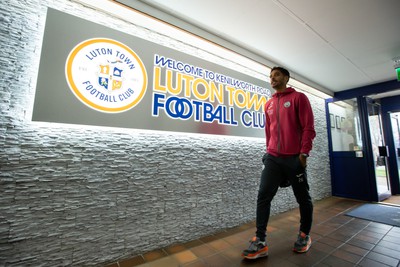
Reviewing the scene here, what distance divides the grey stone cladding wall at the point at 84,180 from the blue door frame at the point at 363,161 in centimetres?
330

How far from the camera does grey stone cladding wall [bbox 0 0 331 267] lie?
3.96 ft

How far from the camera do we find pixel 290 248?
1667mm

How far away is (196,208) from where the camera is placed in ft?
6.32

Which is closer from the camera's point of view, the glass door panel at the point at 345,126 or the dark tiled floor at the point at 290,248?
A: the dark tiled floor at the point at 290,248

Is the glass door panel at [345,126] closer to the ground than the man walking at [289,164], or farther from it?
farther from it

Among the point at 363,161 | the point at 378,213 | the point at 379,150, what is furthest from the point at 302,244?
the point at 379,150

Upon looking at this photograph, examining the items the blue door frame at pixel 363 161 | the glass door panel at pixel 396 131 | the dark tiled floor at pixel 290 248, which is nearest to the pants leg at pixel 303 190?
the dark tiled floor at pixel 290 248

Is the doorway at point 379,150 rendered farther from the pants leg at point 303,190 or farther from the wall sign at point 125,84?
the wall sign at point 125,84

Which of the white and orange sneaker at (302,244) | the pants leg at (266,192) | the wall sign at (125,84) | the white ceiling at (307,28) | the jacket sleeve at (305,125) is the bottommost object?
the white and orange sneaker at (302,244)

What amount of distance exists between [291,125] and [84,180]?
183 cm

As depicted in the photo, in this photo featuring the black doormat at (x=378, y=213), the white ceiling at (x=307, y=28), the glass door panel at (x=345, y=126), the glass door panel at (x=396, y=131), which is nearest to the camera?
the white ceiling at (x=307, y=28)

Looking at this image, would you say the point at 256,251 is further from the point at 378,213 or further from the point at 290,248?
the point at 378,213

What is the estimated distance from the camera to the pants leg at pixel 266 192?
155 cm

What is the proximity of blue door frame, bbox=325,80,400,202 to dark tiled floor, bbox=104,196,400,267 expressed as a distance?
163 cm
